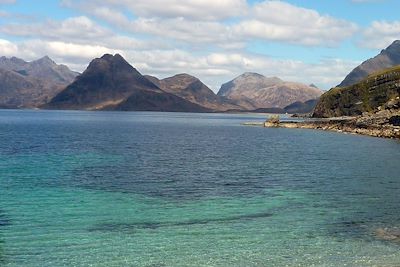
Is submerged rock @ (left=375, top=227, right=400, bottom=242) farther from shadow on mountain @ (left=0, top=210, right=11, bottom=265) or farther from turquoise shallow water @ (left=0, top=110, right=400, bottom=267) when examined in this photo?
shadow on mountain @ (left=0, top=210, right=11, bottom=265)

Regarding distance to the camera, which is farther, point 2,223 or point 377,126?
point 377,126

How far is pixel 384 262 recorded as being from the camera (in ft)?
98.5

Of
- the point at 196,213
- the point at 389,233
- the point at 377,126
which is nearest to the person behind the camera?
the point at 389,233

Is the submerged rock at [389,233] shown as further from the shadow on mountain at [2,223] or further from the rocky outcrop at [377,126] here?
the rocky outcrop at [377,126]

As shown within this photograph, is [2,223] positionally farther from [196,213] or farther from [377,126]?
[377,126]

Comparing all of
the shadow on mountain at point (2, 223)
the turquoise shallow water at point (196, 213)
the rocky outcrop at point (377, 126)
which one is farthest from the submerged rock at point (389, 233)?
the rocky outcrop at point (377, 126)

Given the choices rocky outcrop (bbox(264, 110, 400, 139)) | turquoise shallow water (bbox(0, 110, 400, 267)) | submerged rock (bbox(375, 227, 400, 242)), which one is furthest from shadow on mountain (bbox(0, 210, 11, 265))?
rocky outcrop (bbox(264, 110, 400, 139))

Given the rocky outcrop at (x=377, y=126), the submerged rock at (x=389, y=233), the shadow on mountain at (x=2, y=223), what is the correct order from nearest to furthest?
1. the shadow on mountain at (x=2, y=223)
2. the submerged rock at (x=389, y=233)
3. the rocky outcrop at (x=377, y=126)

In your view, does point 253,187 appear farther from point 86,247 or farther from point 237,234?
point 86,247

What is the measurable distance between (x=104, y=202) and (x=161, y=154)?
50290mm

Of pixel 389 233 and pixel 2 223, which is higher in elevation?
pixel 389 233

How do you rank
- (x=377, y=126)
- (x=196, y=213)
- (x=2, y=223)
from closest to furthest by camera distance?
(x=2, y=223), (x=196, y=213), (x=377, y=126)

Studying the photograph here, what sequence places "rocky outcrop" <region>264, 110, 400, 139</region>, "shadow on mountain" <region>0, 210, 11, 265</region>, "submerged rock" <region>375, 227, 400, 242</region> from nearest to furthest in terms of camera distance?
1. "shadow on mountain" <region>0, 210, 11, 265</region>
2. "submerged rock" <region>375, 227, 400, 242</region>
3. "rocky outcrop" <region>264, 110, 400, 139</region>

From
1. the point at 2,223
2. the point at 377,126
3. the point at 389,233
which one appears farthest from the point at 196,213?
the point at 377,126
